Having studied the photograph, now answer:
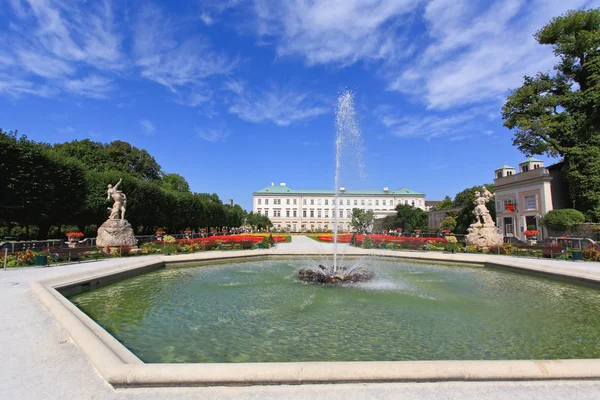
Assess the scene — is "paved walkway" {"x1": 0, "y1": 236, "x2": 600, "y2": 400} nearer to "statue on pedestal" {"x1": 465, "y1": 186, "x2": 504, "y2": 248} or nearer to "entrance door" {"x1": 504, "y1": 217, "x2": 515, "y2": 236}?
"statue on pedestal" {"x1": 465, "y1": 186, "x2": 504, "y2": 248}

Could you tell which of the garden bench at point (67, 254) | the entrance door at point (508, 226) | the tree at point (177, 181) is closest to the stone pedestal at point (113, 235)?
the garden bench at point (67, 254)

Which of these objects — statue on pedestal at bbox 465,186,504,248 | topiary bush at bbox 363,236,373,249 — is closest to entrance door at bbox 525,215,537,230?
statue on pedestal at bbox 465,186,504,248

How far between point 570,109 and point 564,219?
8.93m

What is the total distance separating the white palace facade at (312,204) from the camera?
91.0m

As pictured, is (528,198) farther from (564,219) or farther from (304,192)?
(304,192)

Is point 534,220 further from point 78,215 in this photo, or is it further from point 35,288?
point 78,215

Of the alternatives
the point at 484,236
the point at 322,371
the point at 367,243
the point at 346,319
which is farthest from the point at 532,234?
the point at 322,371

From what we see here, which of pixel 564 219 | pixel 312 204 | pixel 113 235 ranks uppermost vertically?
pixel 312 204

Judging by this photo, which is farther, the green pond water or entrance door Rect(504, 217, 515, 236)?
entrance door Rect(504, 217, 515, 236)

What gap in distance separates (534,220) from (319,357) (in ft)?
97.5

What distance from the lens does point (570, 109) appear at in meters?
24.2

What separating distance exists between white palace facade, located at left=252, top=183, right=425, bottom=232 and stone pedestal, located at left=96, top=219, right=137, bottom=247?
72.5m

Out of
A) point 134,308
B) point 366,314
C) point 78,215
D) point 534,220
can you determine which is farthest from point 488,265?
point 78,215

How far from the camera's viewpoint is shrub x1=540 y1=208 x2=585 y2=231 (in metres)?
21.0
